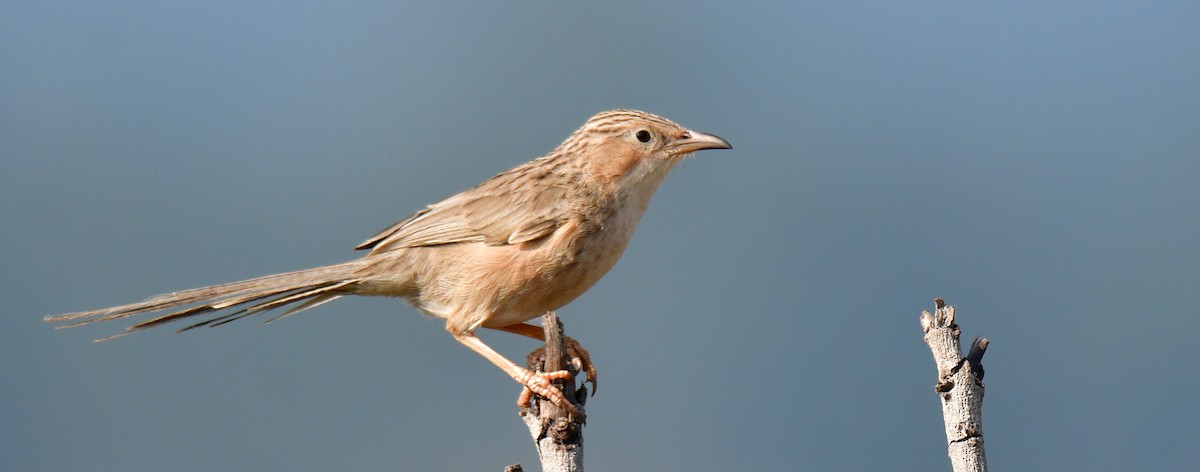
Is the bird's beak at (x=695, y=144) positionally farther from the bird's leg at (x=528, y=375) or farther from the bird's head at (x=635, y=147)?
the bird's leg at (x=528, y=375)

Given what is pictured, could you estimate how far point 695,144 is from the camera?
5723 mm

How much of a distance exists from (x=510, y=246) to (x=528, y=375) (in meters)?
0.88

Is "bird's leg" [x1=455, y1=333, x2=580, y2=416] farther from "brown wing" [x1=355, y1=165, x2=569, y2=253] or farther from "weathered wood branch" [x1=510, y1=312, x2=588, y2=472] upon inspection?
"brown wing" [x1=355, y1=165, x2=569, y2=253]

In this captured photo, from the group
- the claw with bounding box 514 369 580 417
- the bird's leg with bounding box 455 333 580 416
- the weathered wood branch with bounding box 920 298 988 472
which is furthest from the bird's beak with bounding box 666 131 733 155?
the weathered wood branch with bounding box 920 298 988 472

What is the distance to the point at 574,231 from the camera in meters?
5.32

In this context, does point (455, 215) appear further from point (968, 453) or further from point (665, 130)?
point (968, 453)

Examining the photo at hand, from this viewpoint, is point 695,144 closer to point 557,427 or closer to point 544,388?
point 544,388

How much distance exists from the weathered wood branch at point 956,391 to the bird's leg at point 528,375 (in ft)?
4.70

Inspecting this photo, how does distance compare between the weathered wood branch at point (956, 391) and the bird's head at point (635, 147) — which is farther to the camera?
the bird's head at point (635, 147)

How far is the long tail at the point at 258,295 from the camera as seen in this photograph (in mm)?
5250

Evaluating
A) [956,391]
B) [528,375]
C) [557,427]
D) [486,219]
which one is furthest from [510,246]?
[956,391]

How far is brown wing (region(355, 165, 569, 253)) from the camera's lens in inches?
213

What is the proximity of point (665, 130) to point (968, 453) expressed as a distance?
276 cm

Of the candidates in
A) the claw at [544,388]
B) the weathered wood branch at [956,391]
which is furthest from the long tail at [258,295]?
the weathered wood branch at [956,391]
